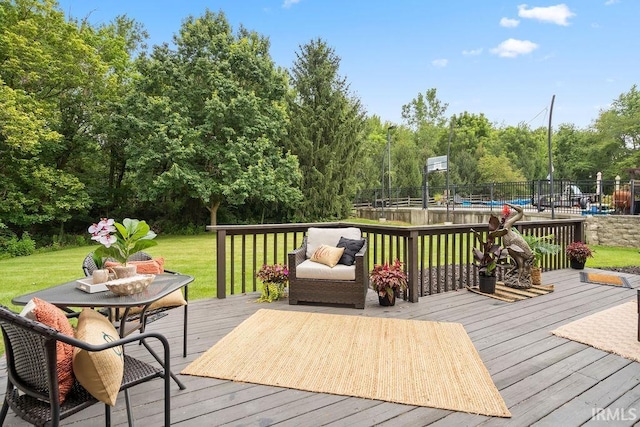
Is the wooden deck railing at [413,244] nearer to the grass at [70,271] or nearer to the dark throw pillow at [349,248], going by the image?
the dark throw pillow at [349,248]

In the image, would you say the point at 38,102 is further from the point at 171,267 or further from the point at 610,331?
the point at 610,331

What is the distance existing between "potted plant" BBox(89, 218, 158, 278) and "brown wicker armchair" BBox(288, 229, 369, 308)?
191 cm

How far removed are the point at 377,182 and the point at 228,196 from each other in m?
14.6

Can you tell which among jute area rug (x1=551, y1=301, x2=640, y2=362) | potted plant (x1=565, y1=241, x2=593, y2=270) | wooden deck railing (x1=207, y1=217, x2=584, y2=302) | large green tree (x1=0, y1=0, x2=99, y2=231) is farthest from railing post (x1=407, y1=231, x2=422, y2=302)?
large green tree (x1=0, y1=0, x2=99, y2=231)

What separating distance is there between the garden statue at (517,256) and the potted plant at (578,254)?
1.88 m

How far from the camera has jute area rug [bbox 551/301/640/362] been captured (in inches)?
110

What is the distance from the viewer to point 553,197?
480 inches

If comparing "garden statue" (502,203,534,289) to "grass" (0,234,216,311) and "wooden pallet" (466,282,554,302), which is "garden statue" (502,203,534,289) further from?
"grass" (0,234,216,311)

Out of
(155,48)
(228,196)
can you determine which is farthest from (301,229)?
(155,48)

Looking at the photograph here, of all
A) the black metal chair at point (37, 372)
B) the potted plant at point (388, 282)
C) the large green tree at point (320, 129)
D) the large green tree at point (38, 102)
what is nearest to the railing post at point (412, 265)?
the potted plant at point (388, 282)

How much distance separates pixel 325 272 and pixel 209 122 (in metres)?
10.7

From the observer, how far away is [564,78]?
22156 mm

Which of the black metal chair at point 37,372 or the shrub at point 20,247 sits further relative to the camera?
the shrub at point 20,247

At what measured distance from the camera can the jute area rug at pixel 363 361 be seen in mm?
2158
